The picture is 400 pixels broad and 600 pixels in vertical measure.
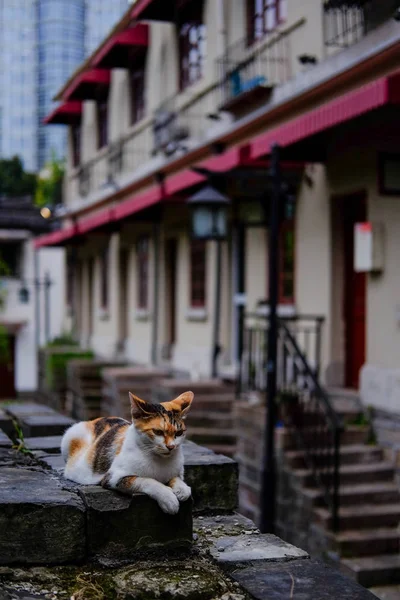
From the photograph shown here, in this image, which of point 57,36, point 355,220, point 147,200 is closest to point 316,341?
point 355,220

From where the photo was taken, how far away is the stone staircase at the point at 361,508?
8945 millimetres

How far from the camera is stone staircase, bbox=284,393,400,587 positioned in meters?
8.95

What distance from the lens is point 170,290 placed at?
19.7 meters

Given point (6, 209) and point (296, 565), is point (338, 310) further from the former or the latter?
point (6, 209)

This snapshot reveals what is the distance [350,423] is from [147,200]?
265 inches

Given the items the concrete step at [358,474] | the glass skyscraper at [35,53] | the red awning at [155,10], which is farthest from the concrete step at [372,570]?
the glass skyscraper at [35,53]

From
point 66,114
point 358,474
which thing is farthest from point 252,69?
point 66,114

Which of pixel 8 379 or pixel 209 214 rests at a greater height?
pixel 209 214

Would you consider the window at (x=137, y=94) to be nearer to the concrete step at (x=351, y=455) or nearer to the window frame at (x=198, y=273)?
the window frame at (x=198, y=273)

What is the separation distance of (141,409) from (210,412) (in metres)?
9.35

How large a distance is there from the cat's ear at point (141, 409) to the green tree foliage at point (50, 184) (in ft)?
147

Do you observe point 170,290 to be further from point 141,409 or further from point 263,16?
point 141,409

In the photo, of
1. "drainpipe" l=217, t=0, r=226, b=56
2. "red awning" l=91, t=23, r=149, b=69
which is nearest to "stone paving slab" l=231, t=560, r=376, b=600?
"drainpipe" l=217, t=0, r=226, b=56

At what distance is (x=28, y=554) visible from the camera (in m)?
3.58
